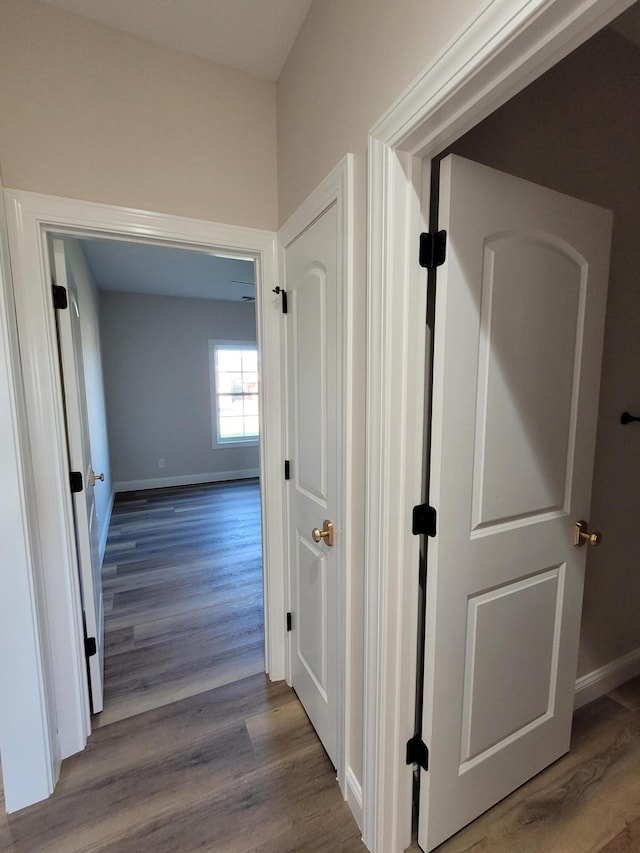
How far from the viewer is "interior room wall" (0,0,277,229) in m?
1.29

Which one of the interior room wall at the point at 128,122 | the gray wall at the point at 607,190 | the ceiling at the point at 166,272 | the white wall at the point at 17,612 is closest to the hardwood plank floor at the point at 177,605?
the white wall at the point at 17,612

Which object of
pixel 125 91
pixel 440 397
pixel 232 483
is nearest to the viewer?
pixel 440 397

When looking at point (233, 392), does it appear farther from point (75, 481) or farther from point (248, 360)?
point (75, 481)

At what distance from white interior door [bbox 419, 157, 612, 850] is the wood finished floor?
0.49m

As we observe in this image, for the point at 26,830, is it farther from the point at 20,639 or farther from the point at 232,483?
the point at 232,483

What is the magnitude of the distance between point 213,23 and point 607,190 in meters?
1.55

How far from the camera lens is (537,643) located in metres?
1.32

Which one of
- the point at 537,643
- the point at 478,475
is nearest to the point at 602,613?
the point at 537,643

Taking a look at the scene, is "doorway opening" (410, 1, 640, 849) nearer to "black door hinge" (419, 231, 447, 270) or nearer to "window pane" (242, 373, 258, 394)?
"black door hinge" (419, 231, 447, 270)

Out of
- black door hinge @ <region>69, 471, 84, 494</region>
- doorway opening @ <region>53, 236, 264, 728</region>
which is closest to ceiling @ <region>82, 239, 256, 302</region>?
doorway opening @ <region>53, 236, 264, 728</region>

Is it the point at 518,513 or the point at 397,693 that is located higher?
the point at 518,513

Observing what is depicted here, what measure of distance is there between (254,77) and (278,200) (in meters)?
0.48

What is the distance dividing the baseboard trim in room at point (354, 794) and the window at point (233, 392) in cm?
471

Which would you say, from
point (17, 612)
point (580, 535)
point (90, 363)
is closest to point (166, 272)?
point (90, 363)
